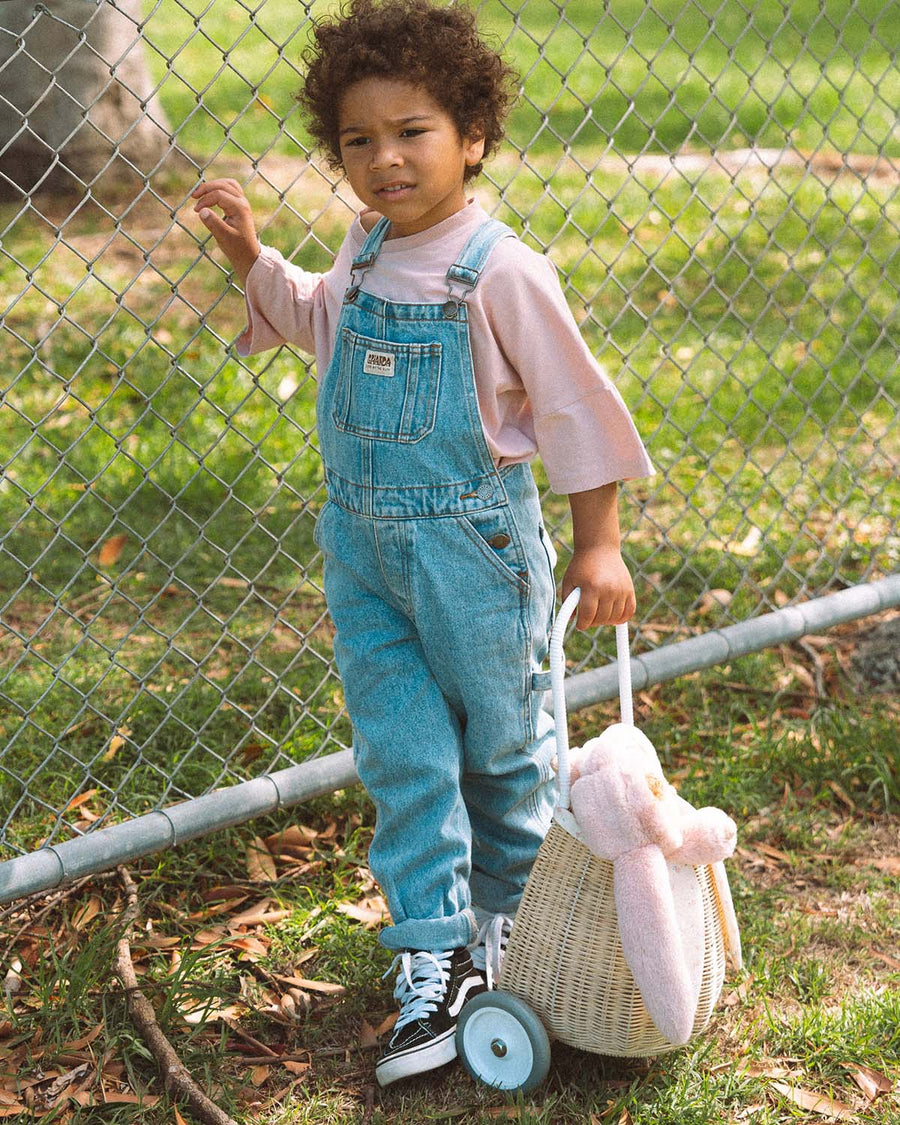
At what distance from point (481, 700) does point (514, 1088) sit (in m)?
0.63

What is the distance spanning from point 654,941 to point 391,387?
3.11ft

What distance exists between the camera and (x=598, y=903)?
6.79ft

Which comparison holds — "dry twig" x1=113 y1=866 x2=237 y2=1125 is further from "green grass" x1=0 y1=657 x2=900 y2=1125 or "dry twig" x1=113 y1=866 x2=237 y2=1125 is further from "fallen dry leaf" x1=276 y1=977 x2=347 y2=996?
"fallen dry leaf" x1=276 y1=977 x2=347 y2=996

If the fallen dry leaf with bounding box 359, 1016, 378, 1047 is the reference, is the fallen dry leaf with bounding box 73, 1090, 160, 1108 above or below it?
below

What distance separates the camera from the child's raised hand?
2201mm

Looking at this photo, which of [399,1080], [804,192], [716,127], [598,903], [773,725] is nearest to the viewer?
[598,903]

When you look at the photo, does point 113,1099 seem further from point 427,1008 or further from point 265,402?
point 265,402

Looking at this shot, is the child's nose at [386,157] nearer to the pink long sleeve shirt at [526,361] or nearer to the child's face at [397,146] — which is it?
the child's face at [397,146]

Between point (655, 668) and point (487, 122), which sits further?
point (655, 668)

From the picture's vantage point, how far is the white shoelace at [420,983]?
222 cm

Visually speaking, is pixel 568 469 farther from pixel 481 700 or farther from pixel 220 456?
pixel 220 456

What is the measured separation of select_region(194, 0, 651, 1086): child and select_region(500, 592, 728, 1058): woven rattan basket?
0.53ft

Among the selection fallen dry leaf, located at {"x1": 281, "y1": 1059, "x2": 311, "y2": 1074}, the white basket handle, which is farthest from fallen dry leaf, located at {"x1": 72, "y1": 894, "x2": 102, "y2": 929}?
the white basket handle

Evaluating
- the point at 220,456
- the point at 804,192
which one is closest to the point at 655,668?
the point at 220,456
